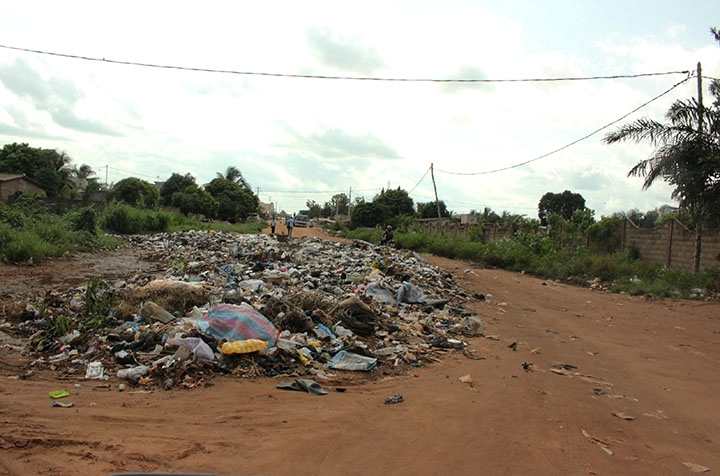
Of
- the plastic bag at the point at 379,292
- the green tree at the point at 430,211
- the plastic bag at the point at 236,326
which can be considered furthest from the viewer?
the green tree at the point at 430,211

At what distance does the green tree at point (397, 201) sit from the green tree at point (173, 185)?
68.8 ft

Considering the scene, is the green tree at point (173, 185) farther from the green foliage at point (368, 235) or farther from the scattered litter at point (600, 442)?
the scattered litter at point (600, 442)

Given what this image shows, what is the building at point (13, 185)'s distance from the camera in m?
30.1

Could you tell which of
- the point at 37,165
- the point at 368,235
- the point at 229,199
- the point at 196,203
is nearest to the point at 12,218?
the point at 368,235

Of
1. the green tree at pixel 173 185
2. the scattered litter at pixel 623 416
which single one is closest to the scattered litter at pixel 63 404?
the scattered litter at pixel 623 416

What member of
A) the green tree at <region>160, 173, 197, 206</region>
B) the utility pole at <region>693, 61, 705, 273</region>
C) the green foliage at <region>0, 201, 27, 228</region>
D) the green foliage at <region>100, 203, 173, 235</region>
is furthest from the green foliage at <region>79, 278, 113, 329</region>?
the green tree at <region>160, 173, 197, 206</region>

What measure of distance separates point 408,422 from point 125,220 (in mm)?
28265

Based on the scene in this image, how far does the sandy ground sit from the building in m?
30.6

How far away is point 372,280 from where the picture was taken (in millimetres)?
9203

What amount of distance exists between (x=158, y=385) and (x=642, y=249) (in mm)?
14248

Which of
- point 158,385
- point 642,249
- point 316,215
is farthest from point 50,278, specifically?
point 316,215

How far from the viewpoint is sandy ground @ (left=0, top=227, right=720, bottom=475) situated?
294 cm

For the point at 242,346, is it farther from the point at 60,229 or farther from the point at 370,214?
the point at 370,214

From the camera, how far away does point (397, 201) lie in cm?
5091
